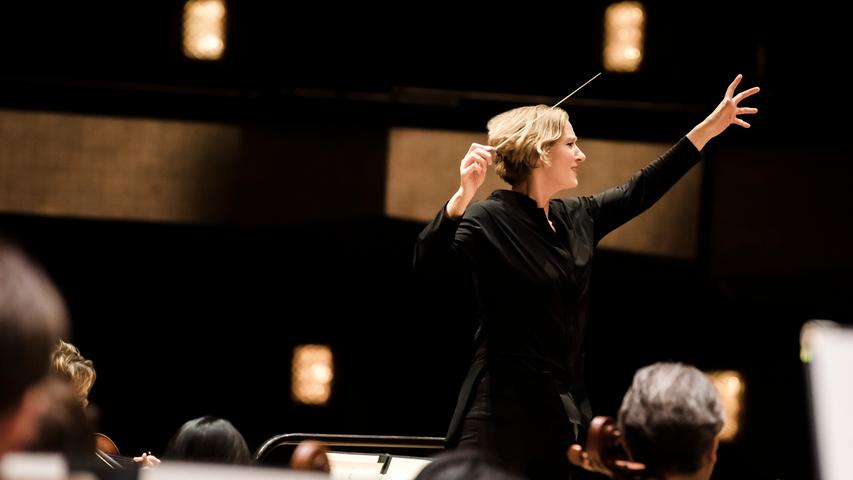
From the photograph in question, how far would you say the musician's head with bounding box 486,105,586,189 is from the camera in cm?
315

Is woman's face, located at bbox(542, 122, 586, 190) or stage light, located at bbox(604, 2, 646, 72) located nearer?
woman's face, located at bbox(542, 122, 586, 190)

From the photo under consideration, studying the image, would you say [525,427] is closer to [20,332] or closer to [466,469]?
[466,469]

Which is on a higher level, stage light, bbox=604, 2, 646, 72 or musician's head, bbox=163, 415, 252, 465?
stage light, bbox=604, 2, 646, 72

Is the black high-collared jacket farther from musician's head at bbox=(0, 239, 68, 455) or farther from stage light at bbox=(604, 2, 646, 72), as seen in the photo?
stage light at bbox=(604, 2, 646, 72)

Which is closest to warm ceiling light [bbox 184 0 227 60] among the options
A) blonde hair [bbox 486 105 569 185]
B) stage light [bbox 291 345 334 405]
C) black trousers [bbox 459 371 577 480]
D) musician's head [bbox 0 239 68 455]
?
stage light [bbox 291 345 334 405]

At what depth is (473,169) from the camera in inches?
117

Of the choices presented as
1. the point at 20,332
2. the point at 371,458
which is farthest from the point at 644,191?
the point at 20,332

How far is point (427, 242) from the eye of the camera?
9.77ft

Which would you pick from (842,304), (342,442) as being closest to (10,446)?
(342,442)

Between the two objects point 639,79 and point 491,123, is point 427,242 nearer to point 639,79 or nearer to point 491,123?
point 491,123

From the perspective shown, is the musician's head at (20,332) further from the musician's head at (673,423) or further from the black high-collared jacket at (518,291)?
the black high-collared jacket at (518,291)

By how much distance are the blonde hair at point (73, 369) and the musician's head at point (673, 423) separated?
182 cm

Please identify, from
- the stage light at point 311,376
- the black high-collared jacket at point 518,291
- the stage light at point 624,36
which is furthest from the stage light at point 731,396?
the black high-collared jacket at point 518,291

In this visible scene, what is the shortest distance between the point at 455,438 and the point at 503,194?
0.70m
